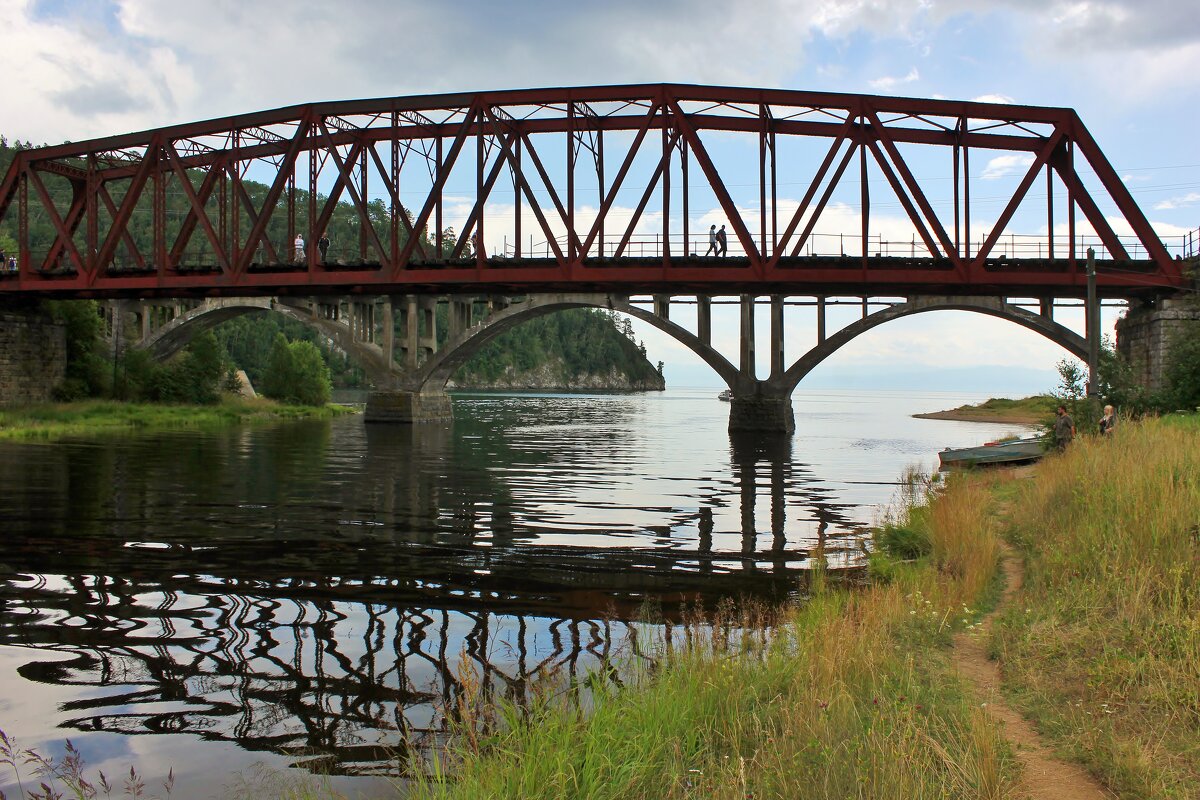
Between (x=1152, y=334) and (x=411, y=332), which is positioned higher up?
(x=411, y=332)

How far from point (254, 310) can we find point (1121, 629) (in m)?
65.2

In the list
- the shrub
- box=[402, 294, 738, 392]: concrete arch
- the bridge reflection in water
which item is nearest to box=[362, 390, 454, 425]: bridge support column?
box=[402, 294, 738, 392]: concrete arch

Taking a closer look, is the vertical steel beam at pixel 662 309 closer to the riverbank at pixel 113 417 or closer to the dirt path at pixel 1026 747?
the riverbank at pixel 113 417

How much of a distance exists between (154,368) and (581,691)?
6299 cm

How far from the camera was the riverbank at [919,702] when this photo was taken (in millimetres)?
4777

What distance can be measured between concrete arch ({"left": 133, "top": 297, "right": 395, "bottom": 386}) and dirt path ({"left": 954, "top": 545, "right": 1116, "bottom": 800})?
54302 millimetres

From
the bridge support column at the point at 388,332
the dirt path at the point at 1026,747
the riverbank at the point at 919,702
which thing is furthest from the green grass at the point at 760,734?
the bridge support column at the point at 388,332

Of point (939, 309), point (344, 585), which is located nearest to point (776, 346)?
point (939, 309)

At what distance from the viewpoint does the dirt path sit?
16.4ft

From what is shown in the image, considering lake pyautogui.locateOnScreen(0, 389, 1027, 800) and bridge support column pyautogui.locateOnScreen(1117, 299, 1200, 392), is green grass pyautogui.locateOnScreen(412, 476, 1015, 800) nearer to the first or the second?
lake pyautogui.locateOnScreen(0, 389, 1027, 800)

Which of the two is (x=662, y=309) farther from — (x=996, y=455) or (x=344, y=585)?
(x=344, y=585)

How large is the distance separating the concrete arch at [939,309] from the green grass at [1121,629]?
38.7m

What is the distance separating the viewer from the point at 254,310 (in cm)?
6488

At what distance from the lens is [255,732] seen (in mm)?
6328
